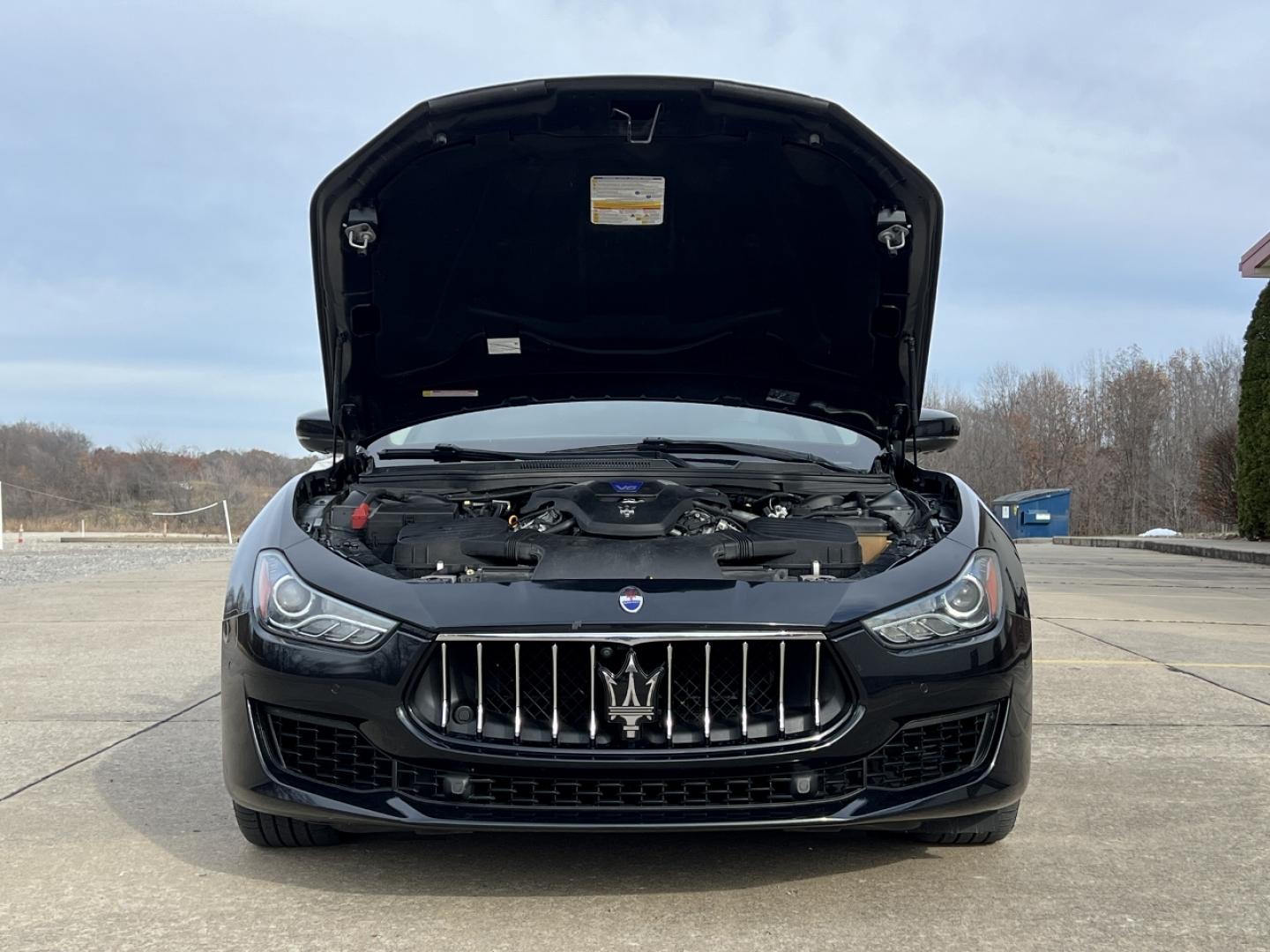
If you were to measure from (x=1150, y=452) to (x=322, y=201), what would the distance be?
168 ft

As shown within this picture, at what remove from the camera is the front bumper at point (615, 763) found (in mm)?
2268

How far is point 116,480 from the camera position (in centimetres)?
5653

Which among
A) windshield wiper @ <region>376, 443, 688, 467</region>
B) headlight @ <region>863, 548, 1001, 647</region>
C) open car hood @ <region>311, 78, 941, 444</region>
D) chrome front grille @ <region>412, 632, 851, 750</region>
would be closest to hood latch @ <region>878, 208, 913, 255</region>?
open car hood @ <region>311, 78, 941, 444</region>

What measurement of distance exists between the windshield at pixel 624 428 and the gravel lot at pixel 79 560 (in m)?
9.41

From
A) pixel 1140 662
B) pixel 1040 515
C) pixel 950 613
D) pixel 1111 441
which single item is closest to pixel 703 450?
pixel 950 613

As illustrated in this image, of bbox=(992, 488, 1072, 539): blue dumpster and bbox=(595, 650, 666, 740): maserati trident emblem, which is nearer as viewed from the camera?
bbox=(595, 650, 666, 740): maserati trident emblem

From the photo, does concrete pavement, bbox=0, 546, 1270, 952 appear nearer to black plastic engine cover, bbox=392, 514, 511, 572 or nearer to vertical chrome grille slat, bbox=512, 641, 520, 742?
vertical chrome grille slat, bbox=512, 641, 520, 742

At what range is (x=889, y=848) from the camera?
2.75m

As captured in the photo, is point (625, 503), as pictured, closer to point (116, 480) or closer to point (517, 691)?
point (517, 691)

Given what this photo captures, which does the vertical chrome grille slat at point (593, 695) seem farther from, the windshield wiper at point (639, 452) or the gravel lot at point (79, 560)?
the gravel lot at point (79, 560)

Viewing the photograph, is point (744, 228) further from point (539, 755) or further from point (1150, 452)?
point (1150, 452)

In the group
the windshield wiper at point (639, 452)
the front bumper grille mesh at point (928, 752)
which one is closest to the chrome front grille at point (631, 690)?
the front bumper grille mesh at point (928, 752)

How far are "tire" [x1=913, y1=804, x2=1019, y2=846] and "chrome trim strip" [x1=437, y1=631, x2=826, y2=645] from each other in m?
0.71

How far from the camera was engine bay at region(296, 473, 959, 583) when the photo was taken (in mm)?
2576
